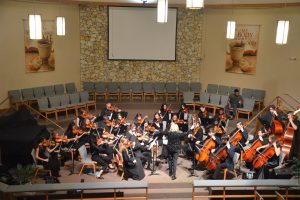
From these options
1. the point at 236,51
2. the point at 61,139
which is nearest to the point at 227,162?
the point at 61,139

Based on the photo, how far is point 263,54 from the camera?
15.2 meters

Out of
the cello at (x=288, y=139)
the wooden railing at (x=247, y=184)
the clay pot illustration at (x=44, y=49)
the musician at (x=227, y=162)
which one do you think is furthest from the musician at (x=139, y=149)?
the clay pot illustration at (x=44, y=49)

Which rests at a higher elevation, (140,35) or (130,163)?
(140,35)

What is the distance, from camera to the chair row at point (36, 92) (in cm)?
1414

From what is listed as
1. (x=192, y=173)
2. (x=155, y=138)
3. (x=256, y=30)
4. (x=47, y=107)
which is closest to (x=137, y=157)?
(x=155, y=138)

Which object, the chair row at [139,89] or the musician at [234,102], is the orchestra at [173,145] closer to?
the musician at [234,102]

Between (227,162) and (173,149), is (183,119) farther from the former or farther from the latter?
(227,162)

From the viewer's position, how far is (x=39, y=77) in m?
15.5

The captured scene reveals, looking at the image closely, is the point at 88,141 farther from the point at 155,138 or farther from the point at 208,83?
the point at 208,83

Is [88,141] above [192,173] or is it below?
above

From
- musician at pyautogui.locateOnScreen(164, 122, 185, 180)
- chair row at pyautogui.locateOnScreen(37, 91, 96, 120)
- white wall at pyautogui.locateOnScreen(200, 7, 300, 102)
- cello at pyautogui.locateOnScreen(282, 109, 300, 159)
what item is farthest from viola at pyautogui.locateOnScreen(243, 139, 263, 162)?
chair row at pyautogui.locateOnScreen(37, 91, 96, 120)

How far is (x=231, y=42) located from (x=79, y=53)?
6.78 m

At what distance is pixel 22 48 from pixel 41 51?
910 mm

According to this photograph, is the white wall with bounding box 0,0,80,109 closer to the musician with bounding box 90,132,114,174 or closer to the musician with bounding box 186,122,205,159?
the musician with bounding box 90,132,114,174
